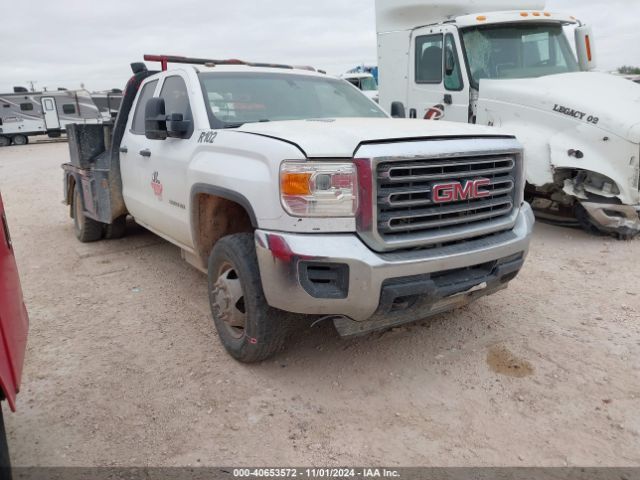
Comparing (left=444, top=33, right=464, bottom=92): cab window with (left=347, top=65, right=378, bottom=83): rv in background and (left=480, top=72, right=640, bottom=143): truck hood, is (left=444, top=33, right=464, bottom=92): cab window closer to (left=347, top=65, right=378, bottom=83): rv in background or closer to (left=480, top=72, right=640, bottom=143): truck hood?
(left=480, top=72, right=640, bottom=143): truck hood

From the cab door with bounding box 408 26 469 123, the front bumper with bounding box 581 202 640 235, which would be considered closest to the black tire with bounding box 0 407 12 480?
the front bumper with bounding box 581 202 640 235

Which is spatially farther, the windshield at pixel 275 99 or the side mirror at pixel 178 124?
the windshield at pixel 275 99

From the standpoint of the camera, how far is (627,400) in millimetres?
3055

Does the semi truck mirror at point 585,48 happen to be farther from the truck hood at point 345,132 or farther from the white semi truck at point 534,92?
the truck hood at point 345,132

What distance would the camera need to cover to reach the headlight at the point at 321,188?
2887 millimetres

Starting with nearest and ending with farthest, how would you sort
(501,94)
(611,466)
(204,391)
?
(611,466)
(204,391)
(501,94)

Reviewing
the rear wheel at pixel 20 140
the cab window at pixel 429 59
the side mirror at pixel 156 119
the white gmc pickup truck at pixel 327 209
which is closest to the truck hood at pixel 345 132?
the white gmc pickup truck at pixel 327 209

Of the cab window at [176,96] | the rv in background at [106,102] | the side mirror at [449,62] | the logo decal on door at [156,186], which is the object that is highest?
the rv in background at [106,102]

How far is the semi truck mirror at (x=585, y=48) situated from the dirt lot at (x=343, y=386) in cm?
386

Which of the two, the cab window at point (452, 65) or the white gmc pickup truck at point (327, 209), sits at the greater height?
the cab window at point (452, 65)

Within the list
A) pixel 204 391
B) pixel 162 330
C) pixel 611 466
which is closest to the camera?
pixel 611 466

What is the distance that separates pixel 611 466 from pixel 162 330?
125 inches

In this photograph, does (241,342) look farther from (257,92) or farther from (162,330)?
(257,92)

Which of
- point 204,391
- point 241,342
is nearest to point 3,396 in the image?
point 204,391
